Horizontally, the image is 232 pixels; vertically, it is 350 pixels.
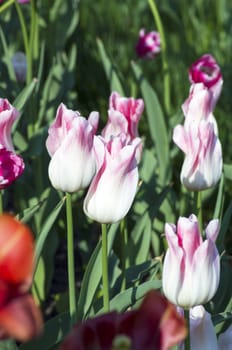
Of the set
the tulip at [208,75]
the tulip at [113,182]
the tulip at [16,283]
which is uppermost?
the tulip at [16,283]

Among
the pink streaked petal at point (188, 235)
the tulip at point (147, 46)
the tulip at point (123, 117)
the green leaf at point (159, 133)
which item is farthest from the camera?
the tulip at point (147, 46)

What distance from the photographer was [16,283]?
2.28ft

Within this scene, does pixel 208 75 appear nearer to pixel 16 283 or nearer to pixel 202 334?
pixel 202 334

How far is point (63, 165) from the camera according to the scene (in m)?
1.21

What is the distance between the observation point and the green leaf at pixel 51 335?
139 centimetres

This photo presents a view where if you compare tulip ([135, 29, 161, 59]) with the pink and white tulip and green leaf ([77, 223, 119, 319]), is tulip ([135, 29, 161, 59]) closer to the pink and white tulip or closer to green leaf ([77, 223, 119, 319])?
the pink and white tulip

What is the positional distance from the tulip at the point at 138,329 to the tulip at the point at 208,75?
3.49 ft

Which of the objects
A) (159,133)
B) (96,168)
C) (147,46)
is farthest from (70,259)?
(147,46)

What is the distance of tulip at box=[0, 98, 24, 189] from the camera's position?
1.30m

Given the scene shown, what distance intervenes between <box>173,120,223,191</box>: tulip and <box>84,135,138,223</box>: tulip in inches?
8.6

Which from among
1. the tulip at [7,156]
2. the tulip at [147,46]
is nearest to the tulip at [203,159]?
the tulip at [7,156]

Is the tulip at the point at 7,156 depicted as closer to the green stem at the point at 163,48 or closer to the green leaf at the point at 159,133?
the green leaf at the point at 159,133

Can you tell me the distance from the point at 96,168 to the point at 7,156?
0.14 m

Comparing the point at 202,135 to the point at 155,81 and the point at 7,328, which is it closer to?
the point at 7,328
